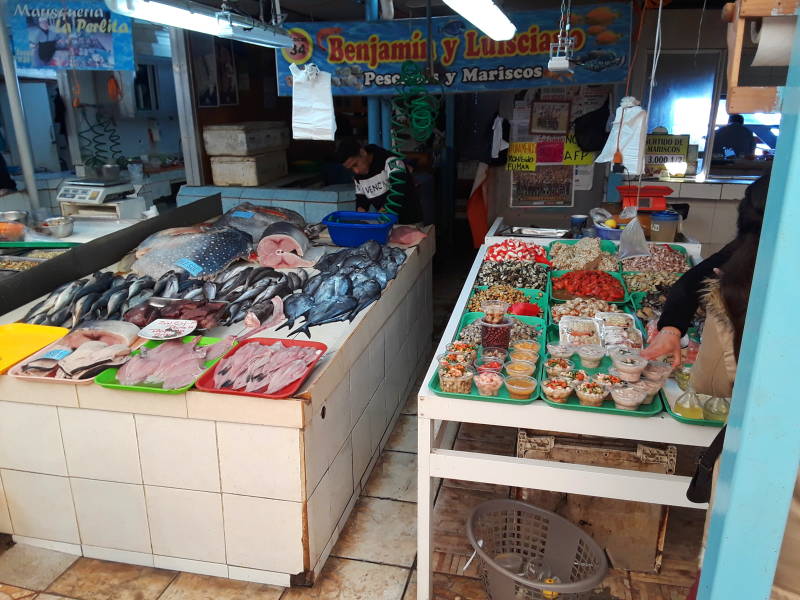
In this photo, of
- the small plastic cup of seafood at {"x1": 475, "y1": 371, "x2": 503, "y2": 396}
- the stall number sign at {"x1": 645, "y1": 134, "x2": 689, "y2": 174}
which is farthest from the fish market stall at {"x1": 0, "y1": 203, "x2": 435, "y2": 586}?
the stall number sign at {"x1": 645, "y1": 134, "x2": 689, "y2": 174}

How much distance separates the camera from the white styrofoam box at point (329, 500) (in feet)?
10.3

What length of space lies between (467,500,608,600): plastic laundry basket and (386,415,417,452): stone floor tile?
1.37 meters

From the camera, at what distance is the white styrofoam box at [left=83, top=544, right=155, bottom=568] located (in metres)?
3.31

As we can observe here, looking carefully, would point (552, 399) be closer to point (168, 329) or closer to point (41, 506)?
point (168, 329)

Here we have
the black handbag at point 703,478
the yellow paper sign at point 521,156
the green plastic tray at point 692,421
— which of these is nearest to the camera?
the black handbag at point 703,478

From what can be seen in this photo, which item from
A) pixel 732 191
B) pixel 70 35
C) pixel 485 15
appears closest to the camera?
pixel 485 15

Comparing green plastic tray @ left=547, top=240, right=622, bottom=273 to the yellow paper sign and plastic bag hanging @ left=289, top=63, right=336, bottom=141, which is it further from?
the yellow paper sign

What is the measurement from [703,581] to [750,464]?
32cm

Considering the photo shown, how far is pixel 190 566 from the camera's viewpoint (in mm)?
3268

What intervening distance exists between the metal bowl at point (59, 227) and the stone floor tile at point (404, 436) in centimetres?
304

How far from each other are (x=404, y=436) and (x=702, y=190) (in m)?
5.24

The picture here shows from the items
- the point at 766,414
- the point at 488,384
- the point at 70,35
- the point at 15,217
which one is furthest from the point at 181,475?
the point at 70,35

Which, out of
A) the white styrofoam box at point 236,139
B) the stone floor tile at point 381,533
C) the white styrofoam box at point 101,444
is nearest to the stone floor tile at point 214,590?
the stone floor tile at point 381,533

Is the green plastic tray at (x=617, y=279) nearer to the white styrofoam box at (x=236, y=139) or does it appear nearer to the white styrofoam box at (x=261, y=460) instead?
the white styrofoam box at (x=261, y=460)
